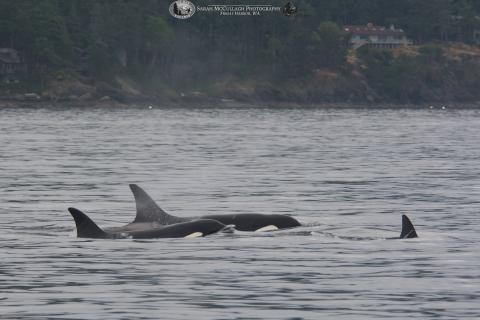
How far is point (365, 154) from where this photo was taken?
81.4 metres

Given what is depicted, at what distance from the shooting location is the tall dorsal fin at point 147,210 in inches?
1308

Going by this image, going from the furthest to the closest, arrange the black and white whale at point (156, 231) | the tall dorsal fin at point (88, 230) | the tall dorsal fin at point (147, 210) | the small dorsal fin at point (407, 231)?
the tall dorsal fin at point (147, 210)
the small dorsal fin at point (407, 231)
the black and white whale at point (156, 231)
the tall dorsal fin at point (88, 230)

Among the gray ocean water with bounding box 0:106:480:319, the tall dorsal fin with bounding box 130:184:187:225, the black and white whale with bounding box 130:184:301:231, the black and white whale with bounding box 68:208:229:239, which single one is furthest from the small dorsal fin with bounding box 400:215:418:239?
the tall dorsal fin with bounding box 130:184:187:225

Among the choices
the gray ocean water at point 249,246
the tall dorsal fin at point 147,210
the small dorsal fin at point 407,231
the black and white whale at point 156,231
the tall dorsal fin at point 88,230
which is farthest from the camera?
the tall dorsal fin at point 147,210

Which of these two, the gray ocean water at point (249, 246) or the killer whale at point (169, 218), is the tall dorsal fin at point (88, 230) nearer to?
the gray ocean water at point (249, 246)

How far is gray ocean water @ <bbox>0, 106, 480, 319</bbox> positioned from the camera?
74.4 ft

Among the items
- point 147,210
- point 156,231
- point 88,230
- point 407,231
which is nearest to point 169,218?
point 147,210

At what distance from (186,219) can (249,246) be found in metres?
3.71

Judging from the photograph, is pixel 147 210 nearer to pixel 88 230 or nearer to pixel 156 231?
pixel 156 231

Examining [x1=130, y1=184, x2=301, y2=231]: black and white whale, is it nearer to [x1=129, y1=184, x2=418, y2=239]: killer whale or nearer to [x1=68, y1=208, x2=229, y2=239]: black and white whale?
[x1=129, y1=184, x2=418, y2=239]: killer whale

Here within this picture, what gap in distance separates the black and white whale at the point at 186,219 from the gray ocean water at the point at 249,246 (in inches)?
21.0

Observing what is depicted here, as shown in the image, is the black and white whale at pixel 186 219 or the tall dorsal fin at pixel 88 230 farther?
the black and white whale at pixel 186 219

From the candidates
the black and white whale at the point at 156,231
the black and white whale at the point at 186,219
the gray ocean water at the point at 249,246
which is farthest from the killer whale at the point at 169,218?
the black and white whale at the point at 156,231

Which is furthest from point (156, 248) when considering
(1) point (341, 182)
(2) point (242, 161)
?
(2) point (242, 161)
